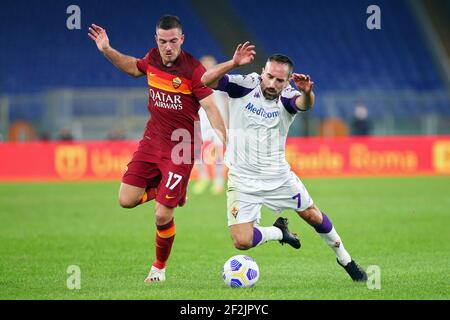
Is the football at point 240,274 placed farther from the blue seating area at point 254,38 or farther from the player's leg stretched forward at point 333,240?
the blue seating area at point 254,38

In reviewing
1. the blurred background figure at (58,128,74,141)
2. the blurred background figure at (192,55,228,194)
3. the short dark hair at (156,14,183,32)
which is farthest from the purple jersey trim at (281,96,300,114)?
the blurred background figure at (58,128,74,141)

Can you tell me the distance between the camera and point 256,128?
26.3 feet

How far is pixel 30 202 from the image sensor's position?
1711 centimetres

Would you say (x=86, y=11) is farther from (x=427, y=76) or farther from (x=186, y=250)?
(x=186, y=250)

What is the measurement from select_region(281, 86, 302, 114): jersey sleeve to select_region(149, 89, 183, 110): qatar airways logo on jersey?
1049 millimetres

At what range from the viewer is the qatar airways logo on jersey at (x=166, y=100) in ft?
27.2

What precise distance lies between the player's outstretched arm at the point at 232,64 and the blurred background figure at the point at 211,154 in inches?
325

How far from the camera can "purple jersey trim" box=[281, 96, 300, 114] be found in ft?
25.5

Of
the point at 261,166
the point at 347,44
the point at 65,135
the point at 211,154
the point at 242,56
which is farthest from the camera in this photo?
the point at 347,44

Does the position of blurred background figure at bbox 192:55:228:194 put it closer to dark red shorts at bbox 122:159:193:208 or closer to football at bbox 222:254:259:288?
dark red shorts at bbox 122:159:193:208

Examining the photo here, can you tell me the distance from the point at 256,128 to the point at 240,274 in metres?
1.40

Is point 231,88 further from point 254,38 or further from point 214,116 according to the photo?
point 254,38

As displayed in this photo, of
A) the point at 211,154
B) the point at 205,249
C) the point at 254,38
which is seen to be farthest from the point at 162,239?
the point at 254,38
